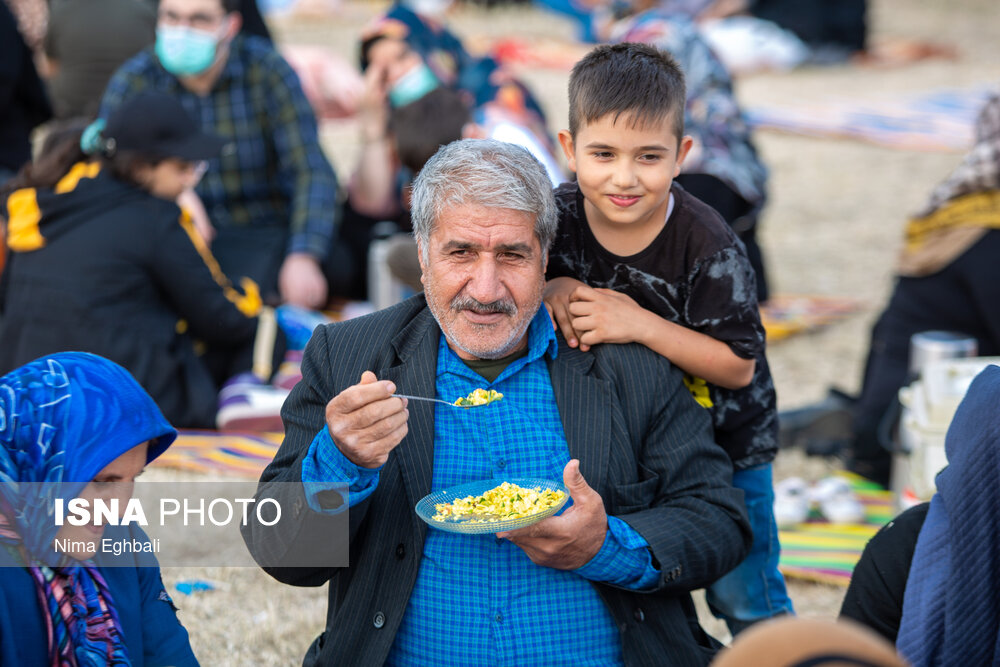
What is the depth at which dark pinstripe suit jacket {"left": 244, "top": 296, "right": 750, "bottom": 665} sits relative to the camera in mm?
2688

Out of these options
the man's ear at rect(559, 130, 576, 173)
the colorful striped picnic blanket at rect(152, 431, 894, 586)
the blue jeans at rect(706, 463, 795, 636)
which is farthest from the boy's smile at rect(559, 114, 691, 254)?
the colorful striped picnic blanket at rect(152, 431, 894, 586)

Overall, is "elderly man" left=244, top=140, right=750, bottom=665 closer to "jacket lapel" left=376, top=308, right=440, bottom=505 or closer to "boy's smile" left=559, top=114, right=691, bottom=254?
"jacket lapel" left=376, top=308, right=440, bottom=505

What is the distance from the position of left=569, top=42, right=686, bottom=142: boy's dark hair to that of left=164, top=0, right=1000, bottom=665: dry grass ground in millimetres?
2171

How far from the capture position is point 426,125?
5.79m

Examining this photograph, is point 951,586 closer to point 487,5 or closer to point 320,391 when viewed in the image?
point 320,391

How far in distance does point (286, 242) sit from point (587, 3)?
1314 cm

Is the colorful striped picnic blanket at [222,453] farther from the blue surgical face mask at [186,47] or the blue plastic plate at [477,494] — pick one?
the blue plastic plate at [477,494]

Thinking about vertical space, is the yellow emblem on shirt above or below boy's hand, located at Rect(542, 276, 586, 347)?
below

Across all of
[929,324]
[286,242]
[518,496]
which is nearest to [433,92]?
[286,242]

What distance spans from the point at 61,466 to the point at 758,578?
2.08m

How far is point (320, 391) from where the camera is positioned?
2816 mm

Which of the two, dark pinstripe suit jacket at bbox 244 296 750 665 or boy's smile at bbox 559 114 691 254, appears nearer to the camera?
dark pinstripe suit jacket at bbox 244 296 750 665

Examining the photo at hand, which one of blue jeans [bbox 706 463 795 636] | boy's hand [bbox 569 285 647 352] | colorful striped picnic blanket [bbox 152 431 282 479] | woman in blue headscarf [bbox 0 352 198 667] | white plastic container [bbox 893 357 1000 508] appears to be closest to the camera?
woman in blue headscarf [bbox 0 352 198 667]

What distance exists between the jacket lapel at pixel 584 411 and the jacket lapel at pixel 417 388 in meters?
0.33
